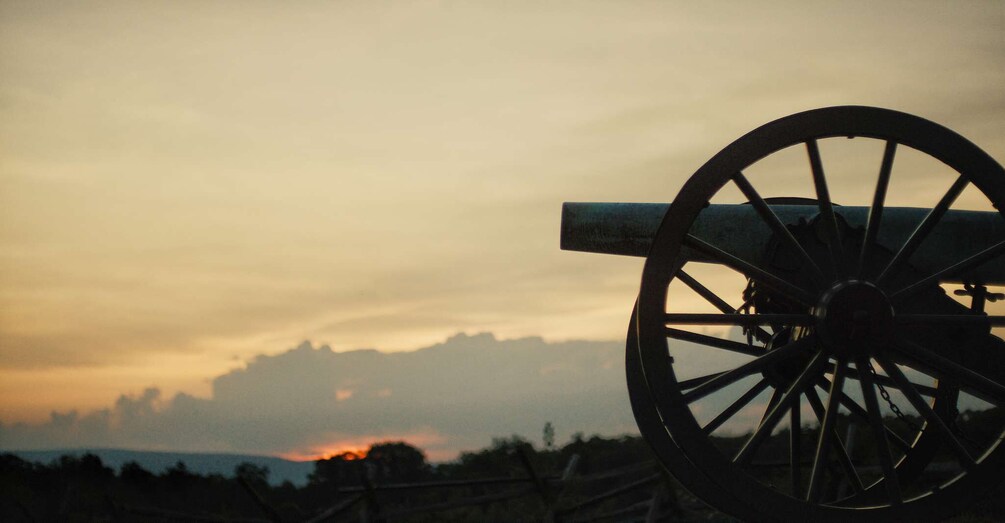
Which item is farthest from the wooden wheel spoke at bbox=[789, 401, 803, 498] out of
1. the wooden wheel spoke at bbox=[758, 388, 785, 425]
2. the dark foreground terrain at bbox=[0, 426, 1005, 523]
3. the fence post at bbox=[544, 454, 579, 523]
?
the fence post at bbox=[544, 454, 579, 523]

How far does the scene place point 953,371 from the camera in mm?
6422

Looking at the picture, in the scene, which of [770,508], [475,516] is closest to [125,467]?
[475,516]

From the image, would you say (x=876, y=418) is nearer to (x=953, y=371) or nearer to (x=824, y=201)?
(x=953, y=371)

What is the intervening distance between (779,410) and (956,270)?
1.41m

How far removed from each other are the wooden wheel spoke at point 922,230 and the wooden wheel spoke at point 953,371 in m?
0.43

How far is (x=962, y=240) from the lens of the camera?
7.39 meters

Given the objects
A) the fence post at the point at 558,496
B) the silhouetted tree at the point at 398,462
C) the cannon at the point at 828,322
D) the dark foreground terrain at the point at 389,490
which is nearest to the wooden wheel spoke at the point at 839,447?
the cannon at the point at 828,322

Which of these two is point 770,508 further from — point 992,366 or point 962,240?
point 962,240

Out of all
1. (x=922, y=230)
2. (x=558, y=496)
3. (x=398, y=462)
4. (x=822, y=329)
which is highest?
(x=922, y=230)

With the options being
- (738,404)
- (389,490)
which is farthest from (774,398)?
(389,490)

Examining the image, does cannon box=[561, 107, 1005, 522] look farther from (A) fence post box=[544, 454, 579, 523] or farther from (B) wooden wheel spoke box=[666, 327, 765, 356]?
(A) fence post box=[544, 454, 579, 523]

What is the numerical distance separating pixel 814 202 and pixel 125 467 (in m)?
15.0

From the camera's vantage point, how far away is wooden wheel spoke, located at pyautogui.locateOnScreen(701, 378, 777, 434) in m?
6.69

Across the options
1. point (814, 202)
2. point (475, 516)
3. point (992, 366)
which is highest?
point (814, 202)
